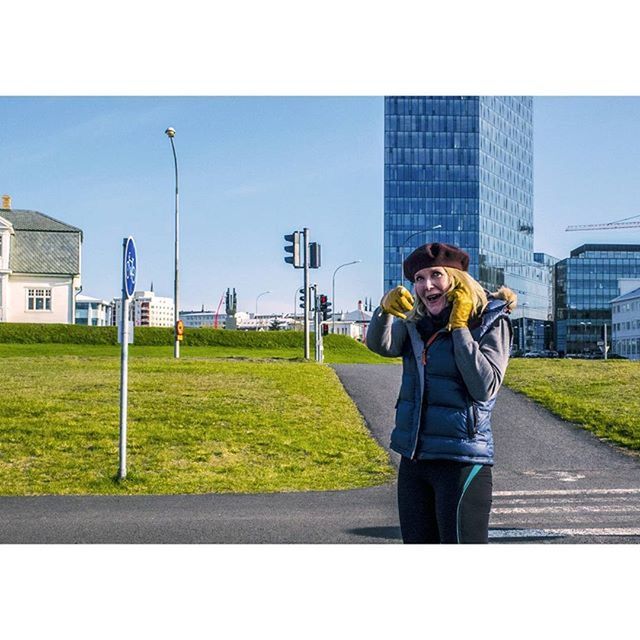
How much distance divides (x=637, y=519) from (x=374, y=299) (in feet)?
8.73

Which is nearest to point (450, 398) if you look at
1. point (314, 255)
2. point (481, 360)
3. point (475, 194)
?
point (481, 360)

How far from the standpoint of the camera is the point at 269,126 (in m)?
6.97

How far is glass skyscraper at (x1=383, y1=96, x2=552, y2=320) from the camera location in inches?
432

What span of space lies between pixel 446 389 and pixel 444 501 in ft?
1.11

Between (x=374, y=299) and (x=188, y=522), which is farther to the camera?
(x=374, y=299)

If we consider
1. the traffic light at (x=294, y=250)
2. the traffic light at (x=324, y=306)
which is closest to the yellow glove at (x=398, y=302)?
the traffic light at (x=294, y=250)

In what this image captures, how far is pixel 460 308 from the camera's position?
7.95 feet

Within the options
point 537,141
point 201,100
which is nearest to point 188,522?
point 201,100

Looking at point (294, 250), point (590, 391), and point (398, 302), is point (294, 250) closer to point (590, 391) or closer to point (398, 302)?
point (590, 391)

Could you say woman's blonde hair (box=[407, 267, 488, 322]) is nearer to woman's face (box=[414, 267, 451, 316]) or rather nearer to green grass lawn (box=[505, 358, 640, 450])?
woman's face (box=[414, 267, 451, 316])

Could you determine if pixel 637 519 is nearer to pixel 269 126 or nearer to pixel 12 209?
pixel 269 126

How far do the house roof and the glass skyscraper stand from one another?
384cm

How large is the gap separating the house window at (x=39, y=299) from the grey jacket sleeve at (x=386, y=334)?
8.88m

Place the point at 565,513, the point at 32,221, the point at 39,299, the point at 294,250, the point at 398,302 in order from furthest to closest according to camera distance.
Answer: the point at 39,299 < the point at 32,221 < the point at 294,250 < the point at 565,513 < the point at 398,302
